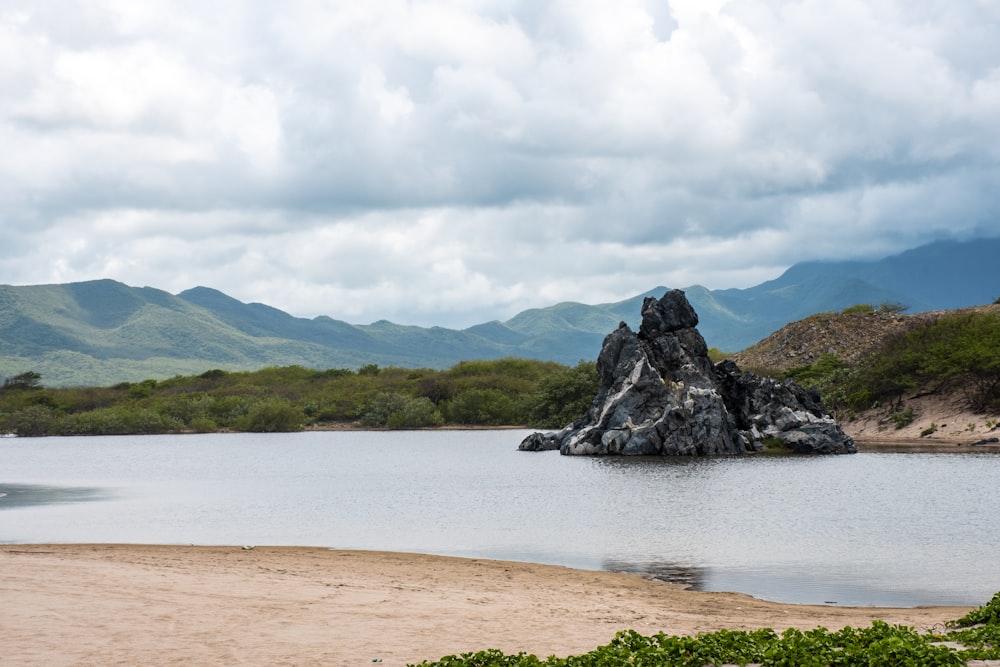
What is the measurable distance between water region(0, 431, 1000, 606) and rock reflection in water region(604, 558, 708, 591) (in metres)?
0.11

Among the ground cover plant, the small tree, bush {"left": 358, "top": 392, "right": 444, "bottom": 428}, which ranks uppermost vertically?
the small tree

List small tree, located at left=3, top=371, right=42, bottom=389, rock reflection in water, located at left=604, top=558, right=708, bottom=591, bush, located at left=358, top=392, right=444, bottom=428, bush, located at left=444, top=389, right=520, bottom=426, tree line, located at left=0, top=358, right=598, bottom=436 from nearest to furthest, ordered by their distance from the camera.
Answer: rock reflection in water, located at left=604, top=558, right=708, bottom=591
tree line, located at left=0, top=358, right=598, bottom=436
bush, located at left=358, top=392, right=444, bottom=428
bush, located at left=444, top=389, right=520, bottom=426
small tree, located at left=3, top=371, right=42, bottom=389

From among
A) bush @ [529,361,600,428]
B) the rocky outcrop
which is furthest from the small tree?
the rocky outcrop

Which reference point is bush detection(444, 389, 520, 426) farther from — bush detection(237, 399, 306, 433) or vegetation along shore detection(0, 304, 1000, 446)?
bush detection(237, 399, 306, 433)

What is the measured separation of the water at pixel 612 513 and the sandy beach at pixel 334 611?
295 centimetres

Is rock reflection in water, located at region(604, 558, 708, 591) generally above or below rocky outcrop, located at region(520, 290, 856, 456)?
below

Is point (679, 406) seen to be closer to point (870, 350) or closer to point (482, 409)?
point (870, 350)

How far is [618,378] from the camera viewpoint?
83062mm

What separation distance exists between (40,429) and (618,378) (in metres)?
108

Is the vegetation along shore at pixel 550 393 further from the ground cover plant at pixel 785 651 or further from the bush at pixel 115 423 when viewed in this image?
the ground cover plant at pixel 785 651

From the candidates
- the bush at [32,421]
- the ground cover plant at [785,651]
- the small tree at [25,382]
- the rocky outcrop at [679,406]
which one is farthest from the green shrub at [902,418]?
the small tree at [25,382]

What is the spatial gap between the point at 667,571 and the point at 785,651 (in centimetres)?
1271

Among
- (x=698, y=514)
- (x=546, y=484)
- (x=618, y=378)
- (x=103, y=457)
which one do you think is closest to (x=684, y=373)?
(x=618, y=378)

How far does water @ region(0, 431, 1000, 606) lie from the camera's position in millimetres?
28000
